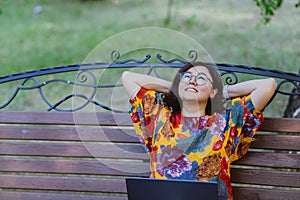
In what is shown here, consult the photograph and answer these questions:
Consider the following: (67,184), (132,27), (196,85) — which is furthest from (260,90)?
(132,27)

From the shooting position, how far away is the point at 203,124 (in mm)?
2174

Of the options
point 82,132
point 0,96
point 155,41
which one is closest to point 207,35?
point 155,41

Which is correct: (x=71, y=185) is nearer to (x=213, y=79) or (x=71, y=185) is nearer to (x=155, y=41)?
(x=213, y=79)

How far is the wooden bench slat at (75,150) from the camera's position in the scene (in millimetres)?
2434

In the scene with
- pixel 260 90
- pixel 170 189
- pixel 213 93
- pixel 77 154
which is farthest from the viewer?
pixel 77 154

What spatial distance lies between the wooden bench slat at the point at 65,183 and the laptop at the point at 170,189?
435 millimetres

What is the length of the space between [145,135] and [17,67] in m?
4.58

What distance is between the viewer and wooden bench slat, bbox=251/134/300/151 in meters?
2.30

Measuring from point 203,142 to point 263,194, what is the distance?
431 mm

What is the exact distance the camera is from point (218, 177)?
2.15 metres

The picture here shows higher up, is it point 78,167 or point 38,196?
point 78,167

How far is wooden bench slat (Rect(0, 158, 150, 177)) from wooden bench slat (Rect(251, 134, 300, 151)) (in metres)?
0.54

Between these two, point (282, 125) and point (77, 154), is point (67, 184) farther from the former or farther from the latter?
point (282, 125)

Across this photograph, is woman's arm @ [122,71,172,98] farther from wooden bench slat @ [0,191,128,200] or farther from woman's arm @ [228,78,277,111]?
wooden bench slat @ [0,191,128,200]
